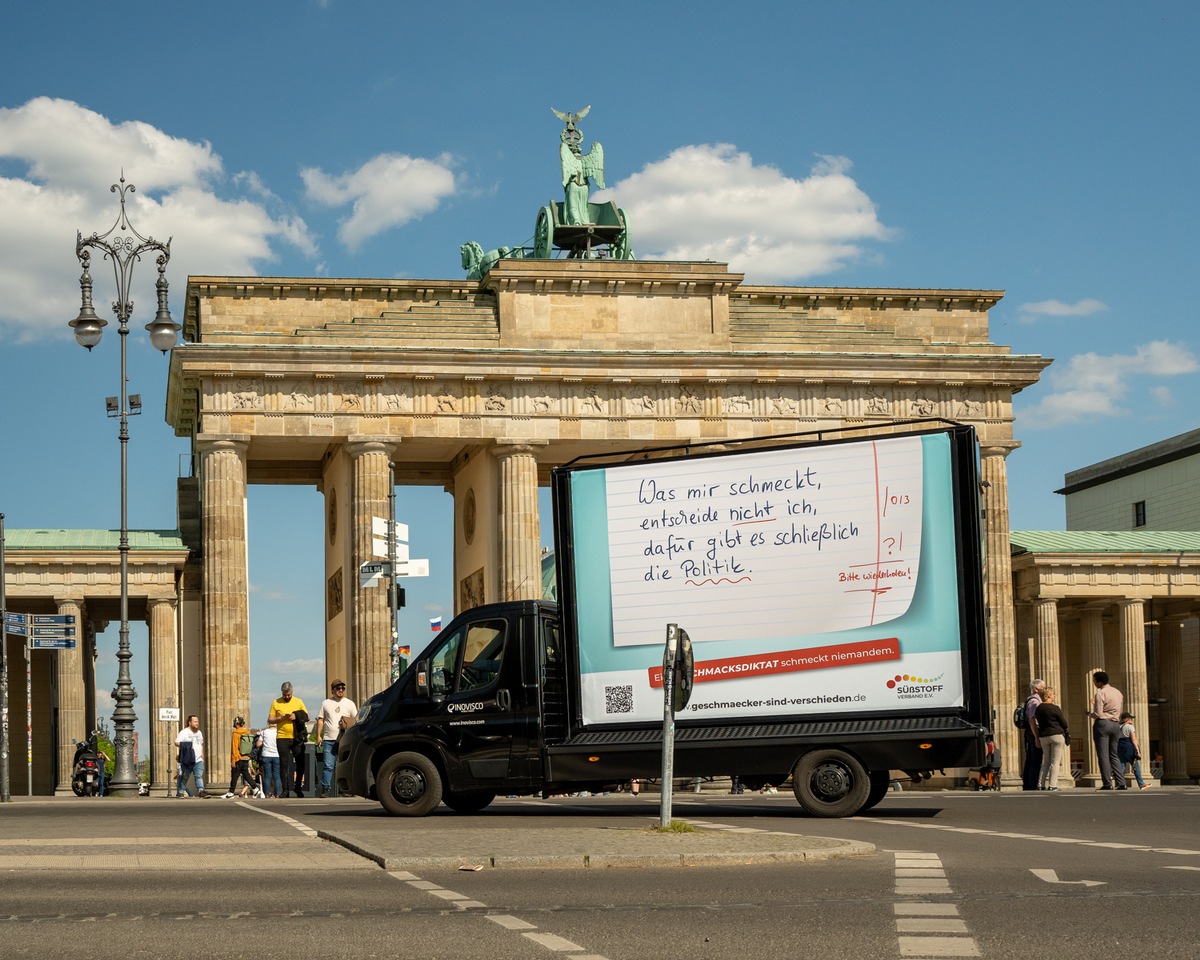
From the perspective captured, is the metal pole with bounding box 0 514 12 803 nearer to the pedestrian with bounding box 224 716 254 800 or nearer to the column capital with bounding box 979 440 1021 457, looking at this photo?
the pedestrian with bounding box 224 716 254 800

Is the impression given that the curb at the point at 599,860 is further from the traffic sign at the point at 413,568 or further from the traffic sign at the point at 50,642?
the traffic sign at the point at 50,642

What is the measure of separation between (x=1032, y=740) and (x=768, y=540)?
1520cm

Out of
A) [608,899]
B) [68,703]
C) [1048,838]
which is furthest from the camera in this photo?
[68,703]

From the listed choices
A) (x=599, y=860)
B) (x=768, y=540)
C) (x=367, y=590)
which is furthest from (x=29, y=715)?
(x=599, y=860)

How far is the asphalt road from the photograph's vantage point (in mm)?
10172

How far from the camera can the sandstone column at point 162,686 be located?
52.0 m

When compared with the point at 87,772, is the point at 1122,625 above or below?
above

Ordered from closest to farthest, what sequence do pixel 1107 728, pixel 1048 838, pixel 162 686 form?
pixel 1048 838 → pixel 1107 728 → pixel 162 686

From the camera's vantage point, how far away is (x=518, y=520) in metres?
53.4

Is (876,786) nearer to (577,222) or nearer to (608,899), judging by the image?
(608,899)

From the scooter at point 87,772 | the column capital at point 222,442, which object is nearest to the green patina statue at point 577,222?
the column capital at point 222,442

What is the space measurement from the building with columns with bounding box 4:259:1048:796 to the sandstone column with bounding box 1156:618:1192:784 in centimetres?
937

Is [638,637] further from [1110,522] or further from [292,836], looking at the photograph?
[1110,522]

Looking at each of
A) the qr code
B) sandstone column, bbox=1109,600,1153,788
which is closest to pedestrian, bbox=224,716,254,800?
the qr code
